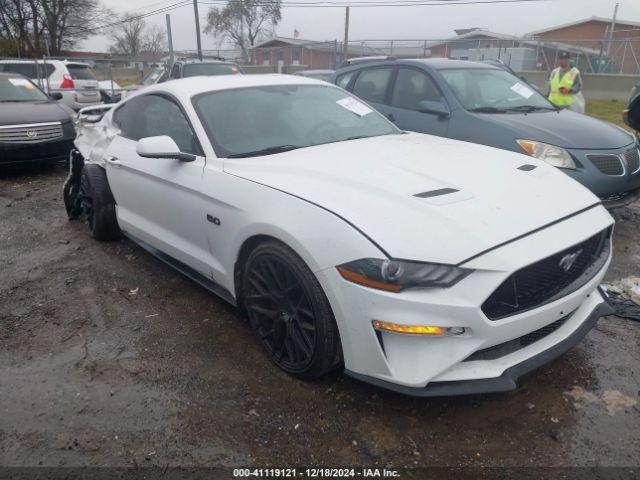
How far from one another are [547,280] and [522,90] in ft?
14.1

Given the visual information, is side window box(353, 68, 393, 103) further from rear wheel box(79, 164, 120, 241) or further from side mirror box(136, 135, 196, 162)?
side mirror box(136, 135, 196, 162)

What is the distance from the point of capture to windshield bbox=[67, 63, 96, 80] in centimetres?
1535

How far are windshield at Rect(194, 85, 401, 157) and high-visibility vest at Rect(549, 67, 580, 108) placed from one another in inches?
241

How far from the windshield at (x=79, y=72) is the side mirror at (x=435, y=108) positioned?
13512 millimetres

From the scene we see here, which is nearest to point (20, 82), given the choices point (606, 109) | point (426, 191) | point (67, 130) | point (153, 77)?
point (67, 130)

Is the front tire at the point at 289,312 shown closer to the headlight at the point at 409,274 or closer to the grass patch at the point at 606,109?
the headlight at the point at 409,274

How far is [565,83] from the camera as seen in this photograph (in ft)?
28.0

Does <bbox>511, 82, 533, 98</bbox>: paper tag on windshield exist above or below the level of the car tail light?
above

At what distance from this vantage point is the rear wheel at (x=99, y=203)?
452 centimetres

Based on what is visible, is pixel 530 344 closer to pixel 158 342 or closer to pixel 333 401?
pixel 333 401

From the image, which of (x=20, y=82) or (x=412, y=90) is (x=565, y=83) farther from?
(x=20, y=82)

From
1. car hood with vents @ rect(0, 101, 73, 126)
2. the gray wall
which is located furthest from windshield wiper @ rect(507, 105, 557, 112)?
the gray wall

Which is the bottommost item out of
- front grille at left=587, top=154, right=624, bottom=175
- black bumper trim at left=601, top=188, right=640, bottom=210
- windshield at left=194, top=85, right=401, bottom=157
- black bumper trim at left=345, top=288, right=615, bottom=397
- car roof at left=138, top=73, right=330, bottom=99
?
Result: black bumper trim at left=345, top=288, right=615, bottom=397

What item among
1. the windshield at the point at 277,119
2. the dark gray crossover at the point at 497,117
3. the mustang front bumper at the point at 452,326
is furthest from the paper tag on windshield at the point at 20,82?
the mustang front bumper at the point at 452,326
